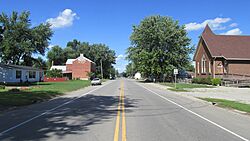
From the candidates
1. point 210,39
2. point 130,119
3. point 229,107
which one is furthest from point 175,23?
point 130,119

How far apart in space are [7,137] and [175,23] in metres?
69.5

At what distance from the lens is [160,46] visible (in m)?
75.6

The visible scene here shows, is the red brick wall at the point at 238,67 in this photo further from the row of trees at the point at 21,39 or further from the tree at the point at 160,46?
the row of trees at the point at 21,39

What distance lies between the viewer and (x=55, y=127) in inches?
428

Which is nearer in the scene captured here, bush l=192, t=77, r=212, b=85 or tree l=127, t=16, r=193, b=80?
bush l=192, t=77, r=212, b=85

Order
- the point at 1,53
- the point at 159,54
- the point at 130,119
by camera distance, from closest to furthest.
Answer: the point at 130,119 < the point at 1,53 < the point at 159,54

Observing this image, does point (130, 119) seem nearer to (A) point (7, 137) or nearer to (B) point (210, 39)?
(A) point (7, 137)

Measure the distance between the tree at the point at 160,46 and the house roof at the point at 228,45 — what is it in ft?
36.3

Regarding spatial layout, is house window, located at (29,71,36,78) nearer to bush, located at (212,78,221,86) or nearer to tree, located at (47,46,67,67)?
bush, located at (212,78,221,86)

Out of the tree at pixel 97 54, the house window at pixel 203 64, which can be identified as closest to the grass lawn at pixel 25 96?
the house window at pixel 203 64

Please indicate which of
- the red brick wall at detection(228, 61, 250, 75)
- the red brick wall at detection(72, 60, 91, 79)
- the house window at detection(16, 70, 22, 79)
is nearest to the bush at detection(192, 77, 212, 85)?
the red brick wall at detection(228, 61, 250, 75)

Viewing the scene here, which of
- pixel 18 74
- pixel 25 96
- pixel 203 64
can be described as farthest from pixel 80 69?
pixel 25 96

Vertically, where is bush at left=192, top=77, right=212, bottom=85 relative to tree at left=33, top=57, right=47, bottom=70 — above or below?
below

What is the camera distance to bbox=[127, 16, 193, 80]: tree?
241 ft
